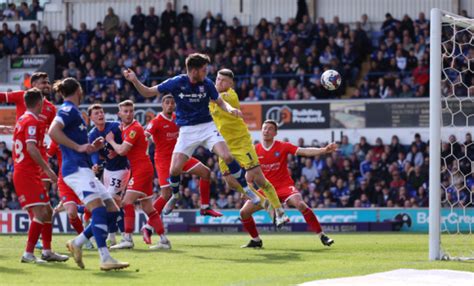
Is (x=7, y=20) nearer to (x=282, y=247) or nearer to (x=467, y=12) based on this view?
(x=467, y=12)

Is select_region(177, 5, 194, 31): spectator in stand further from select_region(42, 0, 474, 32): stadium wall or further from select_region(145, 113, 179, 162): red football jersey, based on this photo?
select_region(145, 113, 179, 162): red football jersey

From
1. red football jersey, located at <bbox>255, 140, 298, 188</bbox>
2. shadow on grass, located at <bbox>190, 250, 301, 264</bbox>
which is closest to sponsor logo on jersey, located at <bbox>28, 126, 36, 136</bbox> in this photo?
shadow on grass, located at <bbox>190, 250, 301, 264</bbox>

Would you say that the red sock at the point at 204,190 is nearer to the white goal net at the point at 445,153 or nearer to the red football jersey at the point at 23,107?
the red football jersey at the point at 23,107

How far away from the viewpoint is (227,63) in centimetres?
3184

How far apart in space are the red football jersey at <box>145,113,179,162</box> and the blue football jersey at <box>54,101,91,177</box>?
5303mm

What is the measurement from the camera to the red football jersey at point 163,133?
53.9 ft

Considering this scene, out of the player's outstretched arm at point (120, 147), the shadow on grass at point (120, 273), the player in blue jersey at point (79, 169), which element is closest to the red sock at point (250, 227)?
the player's outstretched arm at point (120, 147)

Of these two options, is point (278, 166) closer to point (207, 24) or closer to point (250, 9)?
point (207, 24)

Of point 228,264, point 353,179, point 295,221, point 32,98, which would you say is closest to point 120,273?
point 228,264

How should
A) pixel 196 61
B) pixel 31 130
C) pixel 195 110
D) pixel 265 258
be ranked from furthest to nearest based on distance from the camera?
pixel 195 110 < pixel 196 61 < pixel 265 258 < pixel 31 130

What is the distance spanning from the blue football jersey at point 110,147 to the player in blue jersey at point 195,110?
96cm

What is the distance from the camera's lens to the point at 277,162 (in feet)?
53.5

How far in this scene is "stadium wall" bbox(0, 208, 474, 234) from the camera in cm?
2427

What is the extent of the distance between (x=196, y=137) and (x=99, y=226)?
392cm
